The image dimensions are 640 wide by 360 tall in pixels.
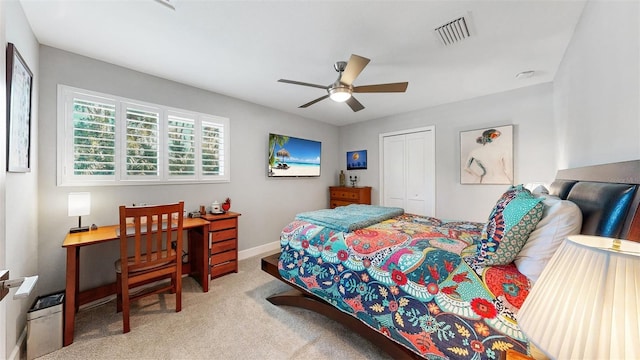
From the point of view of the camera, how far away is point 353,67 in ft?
6.49

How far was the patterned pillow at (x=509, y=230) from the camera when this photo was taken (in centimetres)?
121

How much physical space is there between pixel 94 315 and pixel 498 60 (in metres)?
4.78

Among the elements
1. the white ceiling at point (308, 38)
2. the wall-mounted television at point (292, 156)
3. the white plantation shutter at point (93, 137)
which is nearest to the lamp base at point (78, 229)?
the white plantation shutter at point (93, 137)

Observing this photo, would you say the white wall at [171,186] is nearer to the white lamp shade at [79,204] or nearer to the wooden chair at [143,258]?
the white lamp shade at [79,204]

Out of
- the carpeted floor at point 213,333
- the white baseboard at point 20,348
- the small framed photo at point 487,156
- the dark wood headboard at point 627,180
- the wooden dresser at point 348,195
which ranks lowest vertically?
the carpeted floor at point 213,333

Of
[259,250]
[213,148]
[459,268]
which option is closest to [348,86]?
[459,268]

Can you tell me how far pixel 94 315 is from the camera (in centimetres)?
216

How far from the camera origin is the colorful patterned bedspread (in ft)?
3.77

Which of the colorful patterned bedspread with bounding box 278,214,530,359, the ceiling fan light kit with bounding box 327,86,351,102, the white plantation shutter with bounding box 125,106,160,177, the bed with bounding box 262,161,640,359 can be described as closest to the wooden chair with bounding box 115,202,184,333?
the white plantation shutter with bounding box 125,106,160,177

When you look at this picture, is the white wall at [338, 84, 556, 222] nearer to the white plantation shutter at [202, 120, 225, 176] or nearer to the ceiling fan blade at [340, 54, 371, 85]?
the ceiling fan blade at [340, 54, 371, 85]

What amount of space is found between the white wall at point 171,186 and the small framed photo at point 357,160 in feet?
1.59

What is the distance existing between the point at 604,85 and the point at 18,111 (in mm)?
3785

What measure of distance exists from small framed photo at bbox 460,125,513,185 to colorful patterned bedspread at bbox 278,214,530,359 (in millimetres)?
1695

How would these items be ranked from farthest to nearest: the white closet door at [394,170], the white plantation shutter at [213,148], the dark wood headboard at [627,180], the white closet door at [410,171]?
the white closet door at [394,170] → the white closet door at [410,171] → the white plantation shutter at [213,148] → the dark wood headboard at [627,180]
